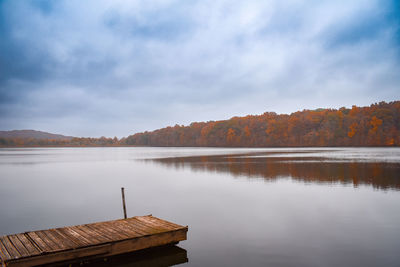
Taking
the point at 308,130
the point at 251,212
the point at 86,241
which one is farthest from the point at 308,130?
the point at 86,241

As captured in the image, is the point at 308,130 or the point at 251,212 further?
the point at 308,130

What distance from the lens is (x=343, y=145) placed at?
120m

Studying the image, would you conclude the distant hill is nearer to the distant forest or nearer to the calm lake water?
the distant forest

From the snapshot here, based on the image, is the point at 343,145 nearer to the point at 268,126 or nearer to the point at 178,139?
the point at 268,126

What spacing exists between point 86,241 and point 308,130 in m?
131

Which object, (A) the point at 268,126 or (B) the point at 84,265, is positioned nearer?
(B) the point at 84,265

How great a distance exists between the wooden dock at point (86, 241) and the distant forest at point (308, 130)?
119 metres

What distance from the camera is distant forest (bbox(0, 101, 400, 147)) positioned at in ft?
369

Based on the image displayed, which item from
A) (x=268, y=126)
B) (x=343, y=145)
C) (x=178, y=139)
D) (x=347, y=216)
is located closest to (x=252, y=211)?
(x=347, y=216)

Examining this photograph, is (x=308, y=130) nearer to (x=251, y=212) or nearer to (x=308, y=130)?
(x=308, y=130)

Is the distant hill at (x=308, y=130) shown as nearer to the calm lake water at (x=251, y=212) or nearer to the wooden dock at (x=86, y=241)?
the calm lake water at (x=251, y=212)

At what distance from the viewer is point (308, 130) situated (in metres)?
131

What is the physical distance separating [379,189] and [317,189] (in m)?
3.64

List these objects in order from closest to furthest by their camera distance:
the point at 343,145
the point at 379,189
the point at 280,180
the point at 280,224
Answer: the point at 280,224, the point at 379,189, the point at 280,180, the point at 343,145
